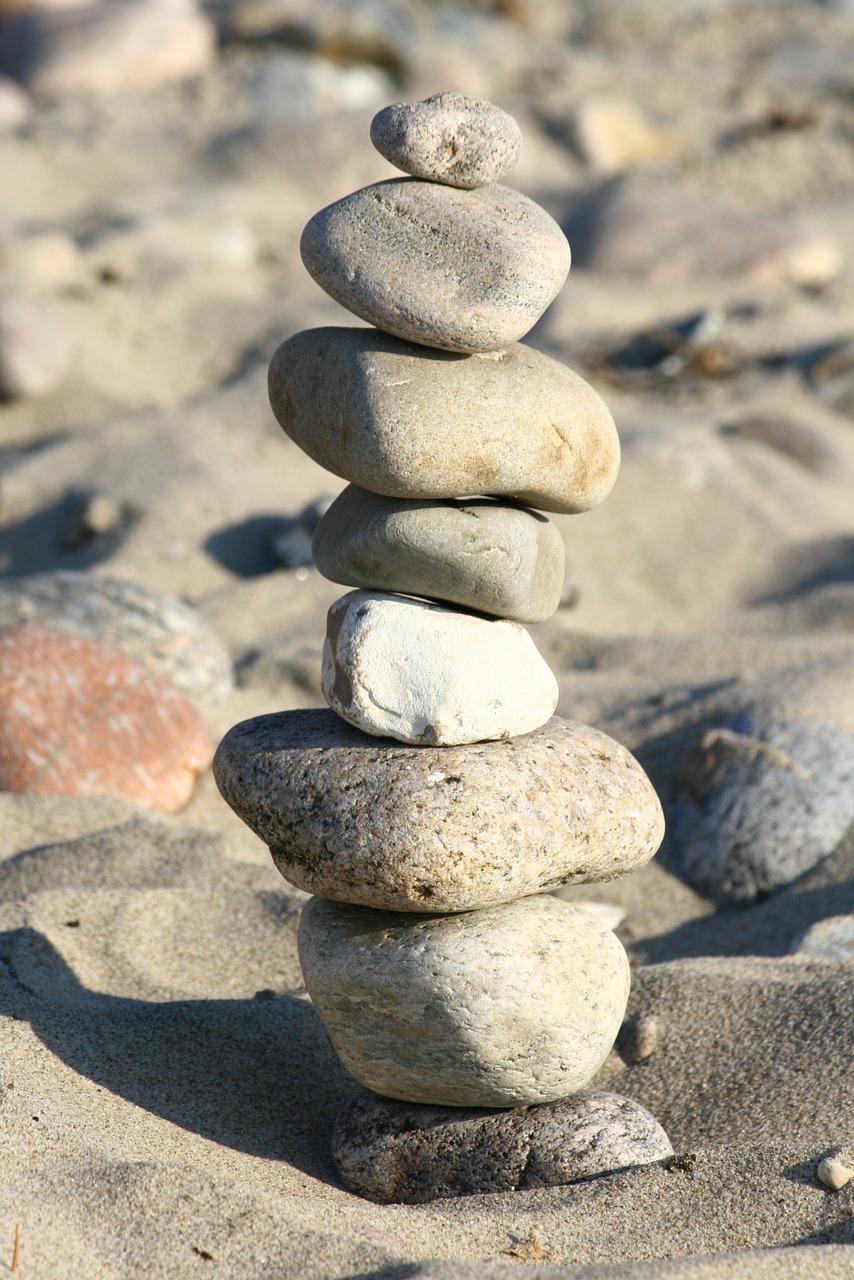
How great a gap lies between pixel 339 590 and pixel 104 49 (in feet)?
28.4

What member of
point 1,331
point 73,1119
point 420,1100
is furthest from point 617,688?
point 1,331

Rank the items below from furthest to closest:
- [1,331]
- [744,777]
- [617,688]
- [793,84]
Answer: [793,84] → [1,331] → [617,688] → [744,777]

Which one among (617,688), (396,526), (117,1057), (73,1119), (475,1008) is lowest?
(617,688)

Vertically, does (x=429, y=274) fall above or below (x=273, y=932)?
above

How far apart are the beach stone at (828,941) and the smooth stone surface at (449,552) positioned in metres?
1.31

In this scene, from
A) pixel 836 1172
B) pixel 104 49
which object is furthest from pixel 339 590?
pixel 104 49

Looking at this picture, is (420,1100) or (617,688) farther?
(617,688)

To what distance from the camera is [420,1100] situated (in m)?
2.97

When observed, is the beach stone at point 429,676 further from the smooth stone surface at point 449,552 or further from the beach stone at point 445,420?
the beach stone at point 445,420

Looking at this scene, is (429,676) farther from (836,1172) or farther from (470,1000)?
(836,1172)

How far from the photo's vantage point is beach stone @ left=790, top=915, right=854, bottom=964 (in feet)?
11.5

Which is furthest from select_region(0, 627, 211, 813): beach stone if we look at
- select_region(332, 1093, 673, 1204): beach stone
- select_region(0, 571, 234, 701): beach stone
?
select_region(332, 1093, 673, 1204): beach stone

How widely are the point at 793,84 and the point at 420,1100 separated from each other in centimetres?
1280

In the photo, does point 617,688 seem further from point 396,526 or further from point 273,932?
point 396,526
